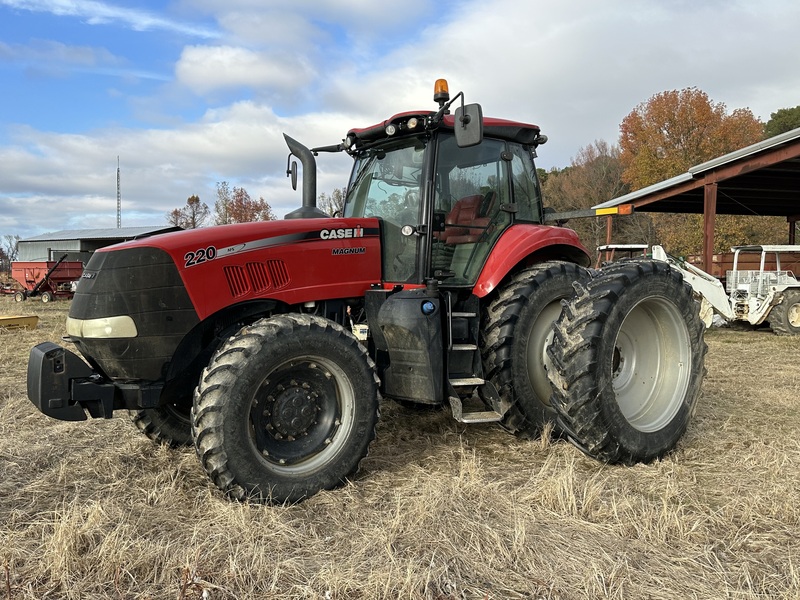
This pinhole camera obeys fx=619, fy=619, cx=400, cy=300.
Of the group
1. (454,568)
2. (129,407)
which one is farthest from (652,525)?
(129,407)

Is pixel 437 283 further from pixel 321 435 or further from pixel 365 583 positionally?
pixel 365 583

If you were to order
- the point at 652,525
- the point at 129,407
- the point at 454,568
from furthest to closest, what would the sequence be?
the point at 129,407 → the point at 652,525 → the point at 454,568

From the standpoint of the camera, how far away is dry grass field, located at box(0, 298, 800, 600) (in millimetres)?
2486

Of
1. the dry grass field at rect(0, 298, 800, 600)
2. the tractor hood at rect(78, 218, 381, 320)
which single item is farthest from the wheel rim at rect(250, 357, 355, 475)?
the tractor hood at rect(78, 218, 381, 320)

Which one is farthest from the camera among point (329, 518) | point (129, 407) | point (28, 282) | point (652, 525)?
point (28, 282)

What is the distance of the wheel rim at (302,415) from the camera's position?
345cm

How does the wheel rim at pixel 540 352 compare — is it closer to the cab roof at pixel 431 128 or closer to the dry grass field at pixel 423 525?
the dry grass field at pixel 423 525

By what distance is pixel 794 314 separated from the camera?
485 inches

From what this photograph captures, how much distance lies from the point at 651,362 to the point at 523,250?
1255 millimetres

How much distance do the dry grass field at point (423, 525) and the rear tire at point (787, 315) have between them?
879 cm

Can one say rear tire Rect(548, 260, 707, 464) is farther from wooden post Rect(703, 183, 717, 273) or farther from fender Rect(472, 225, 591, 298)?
wooden post Rect(703, 183, 717, 273)

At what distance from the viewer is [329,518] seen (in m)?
3.19

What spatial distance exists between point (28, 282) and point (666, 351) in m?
24.5

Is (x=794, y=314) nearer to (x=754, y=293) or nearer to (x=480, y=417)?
(x=754, y=293)
